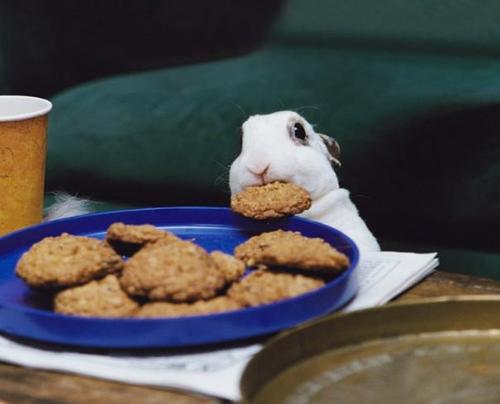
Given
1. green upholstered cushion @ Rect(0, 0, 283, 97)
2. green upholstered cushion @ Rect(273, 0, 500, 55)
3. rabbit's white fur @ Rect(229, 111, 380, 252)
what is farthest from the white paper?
green upholstered cushion @ Rect(0, 0, 283, 97)

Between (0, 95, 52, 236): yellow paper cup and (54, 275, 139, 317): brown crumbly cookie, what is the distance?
31 cm

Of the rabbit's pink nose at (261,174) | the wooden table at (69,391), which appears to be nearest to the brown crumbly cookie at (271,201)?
the rabbit's pink nose at (261,174)

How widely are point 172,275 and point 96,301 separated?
0.06 m

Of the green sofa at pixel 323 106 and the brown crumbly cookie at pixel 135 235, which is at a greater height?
the brown crumbly cookie at pixel 135 235

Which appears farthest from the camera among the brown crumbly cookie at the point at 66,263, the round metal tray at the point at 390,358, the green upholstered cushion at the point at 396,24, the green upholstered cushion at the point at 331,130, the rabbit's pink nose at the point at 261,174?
the green upholstered cushion at the point at 396,24

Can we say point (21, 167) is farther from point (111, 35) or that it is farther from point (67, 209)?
point (111, 35)

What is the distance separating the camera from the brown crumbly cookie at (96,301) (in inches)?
29.7

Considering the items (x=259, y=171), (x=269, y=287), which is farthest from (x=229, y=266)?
(x=259, y=171)

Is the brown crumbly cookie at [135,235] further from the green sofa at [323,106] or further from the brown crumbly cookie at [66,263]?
the green sofa at [323,106]

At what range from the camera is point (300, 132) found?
113 centimetres

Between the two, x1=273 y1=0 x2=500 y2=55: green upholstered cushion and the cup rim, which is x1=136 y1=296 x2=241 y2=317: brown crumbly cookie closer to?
the cup rim

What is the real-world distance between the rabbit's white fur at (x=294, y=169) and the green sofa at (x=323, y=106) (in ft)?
0.74

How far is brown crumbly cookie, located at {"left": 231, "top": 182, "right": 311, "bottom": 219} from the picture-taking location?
98 centimetres

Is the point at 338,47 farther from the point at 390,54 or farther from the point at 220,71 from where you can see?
the point at 220,71
